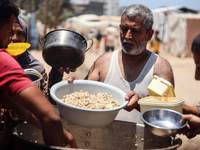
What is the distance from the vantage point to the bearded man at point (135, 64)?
2551 millimetres

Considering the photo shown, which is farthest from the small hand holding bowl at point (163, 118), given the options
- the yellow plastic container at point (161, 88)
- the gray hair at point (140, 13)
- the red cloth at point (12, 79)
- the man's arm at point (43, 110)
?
the gray hair at point (140, 13)

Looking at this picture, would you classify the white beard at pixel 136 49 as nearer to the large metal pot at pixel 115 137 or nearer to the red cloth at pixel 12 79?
the large metal pot at pixel 115 137

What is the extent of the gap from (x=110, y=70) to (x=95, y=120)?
1.03m

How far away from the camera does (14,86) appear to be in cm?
132

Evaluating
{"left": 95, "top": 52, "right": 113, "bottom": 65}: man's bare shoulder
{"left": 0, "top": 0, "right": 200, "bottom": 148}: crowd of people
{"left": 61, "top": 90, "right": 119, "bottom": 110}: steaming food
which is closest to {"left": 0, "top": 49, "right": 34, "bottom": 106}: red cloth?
{"left": 0, "top": 0, "right": 200, "bottom": 148}: crowd of people

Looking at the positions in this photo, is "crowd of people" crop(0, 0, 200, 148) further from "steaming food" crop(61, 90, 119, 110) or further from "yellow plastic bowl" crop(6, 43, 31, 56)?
"steaming food" crop(61, 90, 119, 110)

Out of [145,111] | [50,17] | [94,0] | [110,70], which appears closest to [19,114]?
[145,111]

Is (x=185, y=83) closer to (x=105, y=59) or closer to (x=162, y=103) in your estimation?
(x=105, y=59)

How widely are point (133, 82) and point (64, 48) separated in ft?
2.61

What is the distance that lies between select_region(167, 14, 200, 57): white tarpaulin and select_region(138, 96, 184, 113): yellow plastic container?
48.9ft

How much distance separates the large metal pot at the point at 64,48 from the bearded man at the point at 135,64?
41 cm

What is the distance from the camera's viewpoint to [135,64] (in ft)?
8.89

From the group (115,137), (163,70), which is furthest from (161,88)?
(163,70)

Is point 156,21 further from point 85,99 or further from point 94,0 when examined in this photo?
point 94,0
